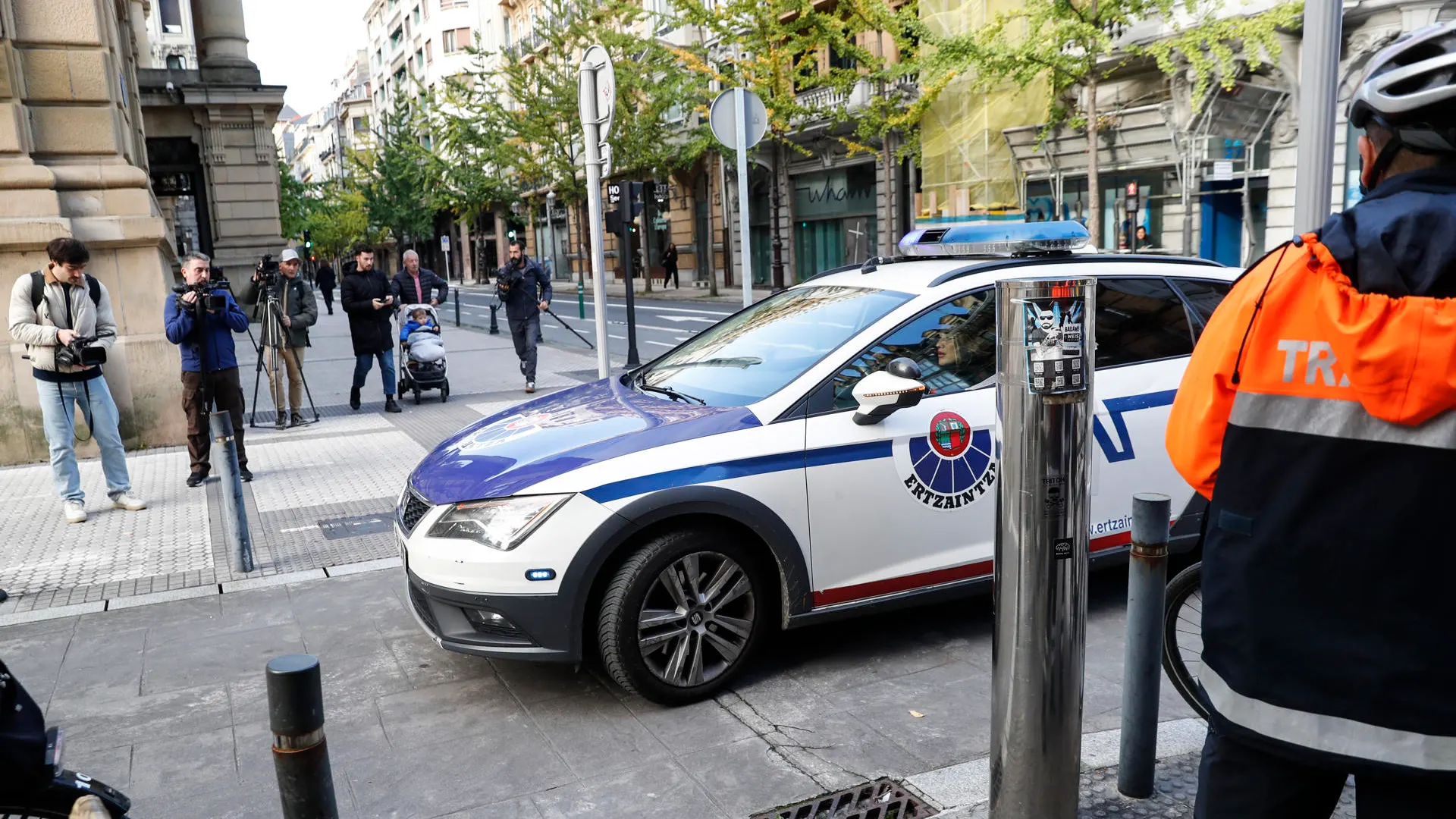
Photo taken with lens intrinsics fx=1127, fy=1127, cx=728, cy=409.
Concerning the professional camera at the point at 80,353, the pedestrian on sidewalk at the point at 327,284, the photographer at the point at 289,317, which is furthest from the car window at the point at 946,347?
the pedestrian on sidewalk at the point at 327,284

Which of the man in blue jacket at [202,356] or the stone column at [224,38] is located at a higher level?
the stone column at [224,38]

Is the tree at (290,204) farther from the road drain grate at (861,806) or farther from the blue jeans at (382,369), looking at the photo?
the road drain grate at (861,806)

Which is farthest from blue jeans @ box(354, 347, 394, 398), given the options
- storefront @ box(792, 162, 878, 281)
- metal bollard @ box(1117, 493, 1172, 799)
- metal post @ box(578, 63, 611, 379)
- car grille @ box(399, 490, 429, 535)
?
storefront @ box(792, 162, 878, 281)

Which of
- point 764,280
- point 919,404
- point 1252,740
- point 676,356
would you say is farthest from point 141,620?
point 764,280

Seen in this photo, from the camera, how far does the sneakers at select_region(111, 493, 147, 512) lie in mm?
7867

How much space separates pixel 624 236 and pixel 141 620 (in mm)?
10273

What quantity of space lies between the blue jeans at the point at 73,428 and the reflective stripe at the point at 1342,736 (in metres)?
7.52

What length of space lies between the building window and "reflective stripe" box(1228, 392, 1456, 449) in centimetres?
7506

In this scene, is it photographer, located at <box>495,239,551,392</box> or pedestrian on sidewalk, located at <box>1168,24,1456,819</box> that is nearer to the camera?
pedestrian on sidewalk, located at <box>1168,24,1456,819</box>

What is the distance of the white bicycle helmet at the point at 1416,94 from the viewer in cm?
167

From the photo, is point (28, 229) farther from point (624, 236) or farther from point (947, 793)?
point (947, 793)

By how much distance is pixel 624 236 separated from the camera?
15.1 m

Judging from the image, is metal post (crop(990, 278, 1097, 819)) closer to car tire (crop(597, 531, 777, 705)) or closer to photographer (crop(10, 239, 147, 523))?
car tire (crop(597, 531, 777, 705))

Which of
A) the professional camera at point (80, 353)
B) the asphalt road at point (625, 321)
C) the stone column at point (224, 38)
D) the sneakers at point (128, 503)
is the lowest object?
the asphalt road at point (625, 321)
